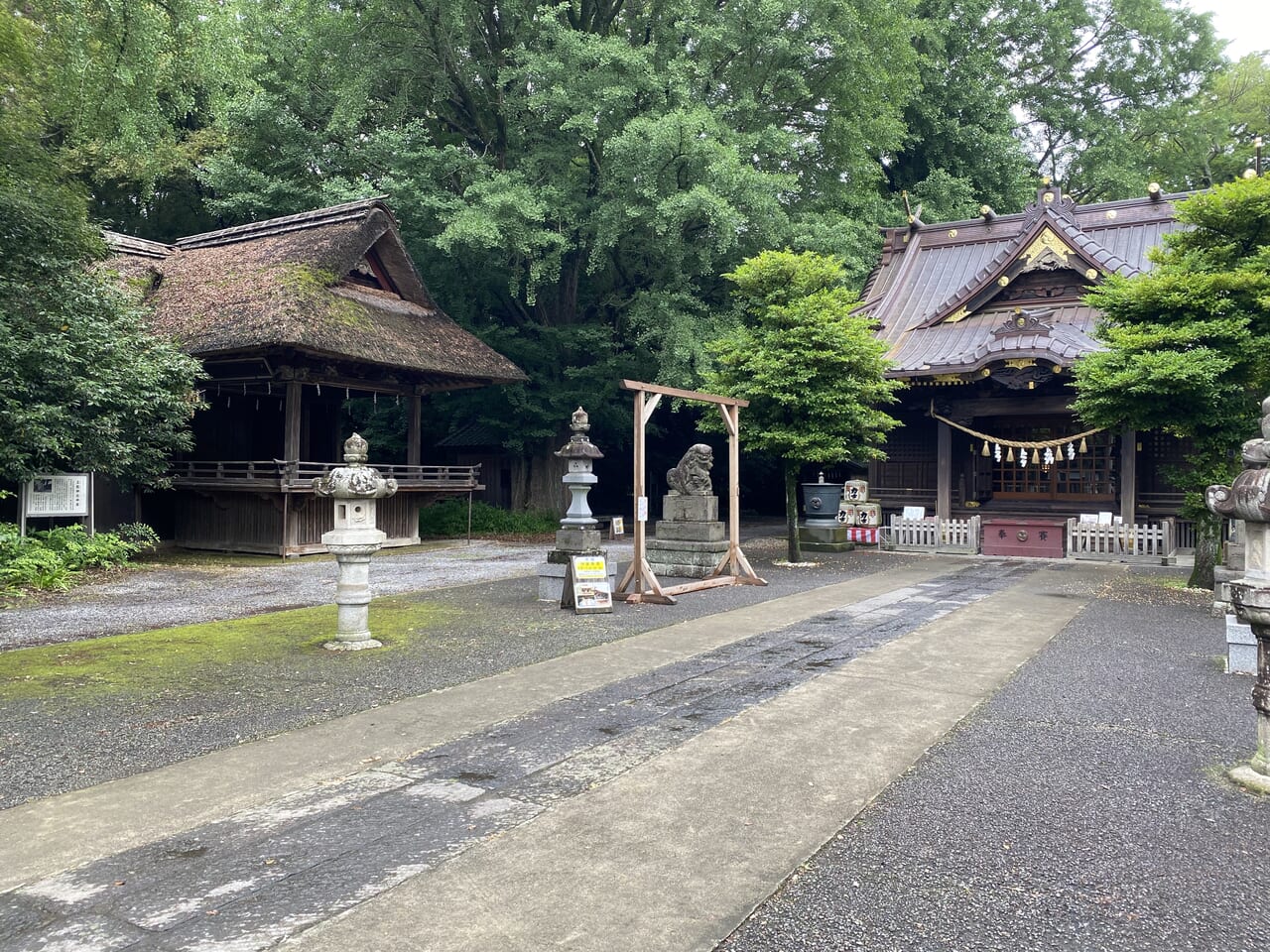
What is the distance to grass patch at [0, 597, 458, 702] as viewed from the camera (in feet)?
21.9

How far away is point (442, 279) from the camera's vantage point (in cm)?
2403

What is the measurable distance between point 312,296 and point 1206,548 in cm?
1655

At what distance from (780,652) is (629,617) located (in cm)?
239

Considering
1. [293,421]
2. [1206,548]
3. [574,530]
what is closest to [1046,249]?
[1206,548]

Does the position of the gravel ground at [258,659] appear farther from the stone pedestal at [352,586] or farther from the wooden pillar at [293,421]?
the wooden pillar at [293,421]

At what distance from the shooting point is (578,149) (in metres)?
21.9

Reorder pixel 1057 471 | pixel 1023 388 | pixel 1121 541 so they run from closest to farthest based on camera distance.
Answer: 1. pixel 1121 541
2. pixel 1023 388
3. pixel 1057 471

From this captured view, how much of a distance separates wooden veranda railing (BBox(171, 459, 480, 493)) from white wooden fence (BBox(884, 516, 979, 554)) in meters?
10.2

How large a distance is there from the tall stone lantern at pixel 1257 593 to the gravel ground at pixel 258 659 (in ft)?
17.4

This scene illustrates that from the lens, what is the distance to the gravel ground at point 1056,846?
3.08 m

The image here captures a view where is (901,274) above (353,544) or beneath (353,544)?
above

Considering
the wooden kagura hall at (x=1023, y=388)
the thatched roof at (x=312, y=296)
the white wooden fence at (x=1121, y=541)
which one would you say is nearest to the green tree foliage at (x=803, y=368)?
the wooden kagura hall at (x=1023, y=388)

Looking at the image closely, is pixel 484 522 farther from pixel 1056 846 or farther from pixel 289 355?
pixel 1056 846

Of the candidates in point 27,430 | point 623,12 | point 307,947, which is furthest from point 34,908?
point 623,12
